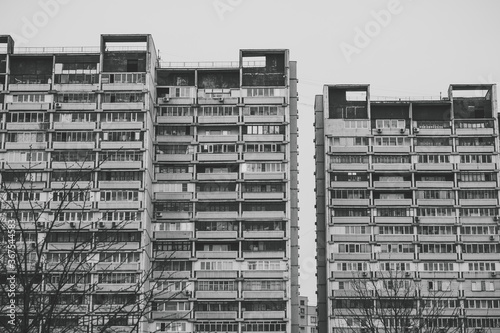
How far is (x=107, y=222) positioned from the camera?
352 ft

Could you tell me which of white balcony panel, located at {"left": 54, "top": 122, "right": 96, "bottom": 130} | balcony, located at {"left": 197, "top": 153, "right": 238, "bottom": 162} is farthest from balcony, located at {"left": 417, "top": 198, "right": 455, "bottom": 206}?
white balcony panel, located at {"left": 54, "top": 122, "right": 96, "bottom": 130}

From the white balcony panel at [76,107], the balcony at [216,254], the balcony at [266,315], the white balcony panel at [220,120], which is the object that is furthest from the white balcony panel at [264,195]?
the white balcony panel at [76,107]

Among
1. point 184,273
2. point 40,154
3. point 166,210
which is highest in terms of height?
point 40,154

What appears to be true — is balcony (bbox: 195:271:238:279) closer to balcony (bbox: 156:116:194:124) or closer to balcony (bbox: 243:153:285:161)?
balcony (bbox: 243:153:285:161)

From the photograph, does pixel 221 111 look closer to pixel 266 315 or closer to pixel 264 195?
pixel 264 195

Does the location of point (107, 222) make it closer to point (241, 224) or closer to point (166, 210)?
point (166, 210)

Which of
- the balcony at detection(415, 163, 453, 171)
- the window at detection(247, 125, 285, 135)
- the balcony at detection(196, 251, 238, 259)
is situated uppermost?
the window at detection(247, 125, 285, 135)

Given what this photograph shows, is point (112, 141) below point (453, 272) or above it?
above

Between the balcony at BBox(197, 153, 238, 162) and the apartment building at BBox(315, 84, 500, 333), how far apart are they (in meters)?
12.1

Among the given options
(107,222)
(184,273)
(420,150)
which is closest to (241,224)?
(184,273)

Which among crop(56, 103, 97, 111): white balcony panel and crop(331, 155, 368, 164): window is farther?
crop(331, 155, 368, 164): window

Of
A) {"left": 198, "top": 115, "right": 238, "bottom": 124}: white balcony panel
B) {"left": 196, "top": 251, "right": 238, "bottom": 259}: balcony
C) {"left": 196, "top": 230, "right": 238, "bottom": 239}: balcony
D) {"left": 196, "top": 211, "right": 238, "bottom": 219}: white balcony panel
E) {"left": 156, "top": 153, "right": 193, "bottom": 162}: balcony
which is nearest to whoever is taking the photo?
{"left": 196, "top": 251, "right": 238, "bottom": 259}: balcony

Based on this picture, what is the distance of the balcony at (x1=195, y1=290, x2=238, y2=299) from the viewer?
108 metres

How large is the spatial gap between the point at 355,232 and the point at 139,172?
2802cm
